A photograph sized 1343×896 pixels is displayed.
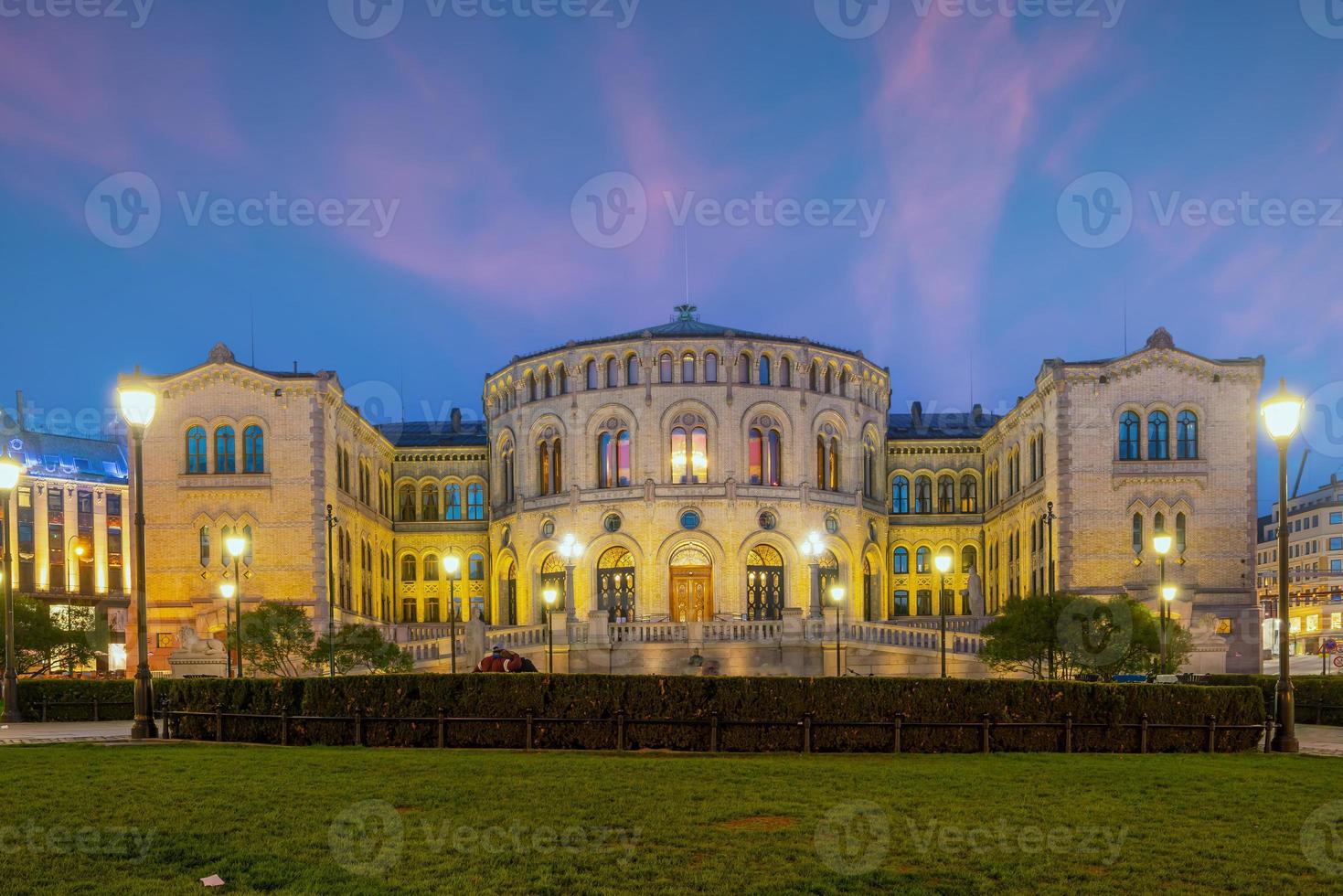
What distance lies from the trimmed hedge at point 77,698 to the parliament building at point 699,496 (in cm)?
1608

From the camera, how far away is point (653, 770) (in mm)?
15828

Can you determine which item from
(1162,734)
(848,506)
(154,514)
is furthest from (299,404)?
(1162,734)

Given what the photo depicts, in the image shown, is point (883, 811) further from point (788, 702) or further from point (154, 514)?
point (154, 514)

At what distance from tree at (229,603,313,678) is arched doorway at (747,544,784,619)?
22336 millimetres

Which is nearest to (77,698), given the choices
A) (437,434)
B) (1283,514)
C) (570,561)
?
(570,561)

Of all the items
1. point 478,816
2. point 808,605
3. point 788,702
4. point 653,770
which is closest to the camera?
point 478,816

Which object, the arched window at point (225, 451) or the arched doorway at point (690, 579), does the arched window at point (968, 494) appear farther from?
the arched window at point (225, 451)

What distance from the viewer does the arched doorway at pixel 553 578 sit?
2203 inches

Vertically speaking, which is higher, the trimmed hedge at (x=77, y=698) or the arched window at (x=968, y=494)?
the arched window at (x=968, y=494)

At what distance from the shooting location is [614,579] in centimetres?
5450

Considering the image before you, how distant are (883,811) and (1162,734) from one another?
28.1 ft

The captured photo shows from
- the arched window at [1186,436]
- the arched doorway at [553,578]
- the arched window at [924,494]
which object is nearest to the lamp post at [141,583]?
the arched doorway at [553,578]

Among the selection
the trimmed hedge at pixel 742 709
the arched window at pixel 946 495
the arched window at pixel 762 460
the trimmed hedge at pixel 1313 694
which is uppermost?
the arched window at pixel 762 460

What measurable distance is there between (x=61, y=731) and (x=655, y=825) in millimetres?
16559
